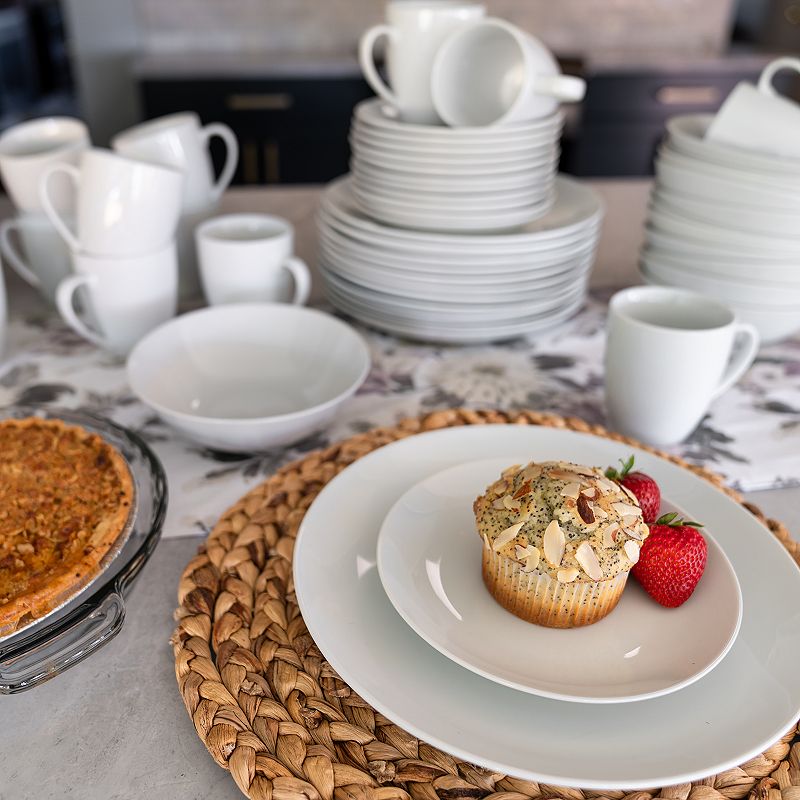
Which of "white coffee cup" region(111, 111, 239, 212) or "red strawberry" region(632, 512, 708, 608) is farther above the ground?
"white coffee cup" region(111, 111, 239, 212)

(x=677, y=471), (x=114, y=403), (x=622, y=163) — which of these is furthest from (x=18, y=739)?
(x=622, y=163)

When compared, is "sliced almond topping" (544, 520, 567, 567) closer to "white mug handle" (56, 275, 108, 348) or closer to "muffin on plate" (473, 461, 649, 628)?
"muffin on plate" (473, 461, 649, 628)

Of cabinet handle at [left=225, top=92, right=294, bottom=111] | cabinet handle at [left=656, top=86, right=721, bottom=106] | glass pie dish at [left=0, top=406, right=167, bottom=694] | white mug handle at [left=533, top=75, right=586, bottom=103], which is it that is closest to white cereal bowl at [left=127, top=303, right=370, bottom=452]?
glass pie dish at [left=0, top=406, right=167, bottom=694]

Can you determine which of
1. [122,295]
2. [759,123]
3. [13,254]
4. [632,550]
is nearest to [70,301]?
[122,295]

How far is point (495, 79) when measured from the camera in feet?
3.19

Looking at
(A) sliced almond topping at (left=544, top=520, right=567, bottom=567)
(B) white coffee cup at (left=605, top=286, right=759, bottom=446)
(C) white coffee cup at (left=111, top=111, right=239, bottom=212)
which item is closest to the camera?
(A) sliced almond topping at (left=544, top=520, right=567, bottom=567)

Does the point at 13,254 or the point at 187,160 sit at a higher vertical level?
the point at 187,160

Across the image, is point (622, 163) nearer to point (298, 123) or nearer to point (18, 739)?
point (298, 123)

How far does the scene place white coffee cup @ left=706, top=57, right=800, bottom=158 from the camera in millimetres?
900

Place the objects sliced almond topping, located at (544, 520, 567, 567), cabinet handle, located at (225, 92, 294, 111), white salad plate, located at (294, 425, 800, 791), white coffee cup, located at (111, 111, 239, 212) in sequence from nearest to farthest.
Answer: white salad plate, located at (294, 425, 800, 791) < sliced almond topping, located at (544, 520, 567, 567) < white coffee cup, located at (111, 111, 239, 212) < cabinet handle, located at (225, 92, 294, 111)

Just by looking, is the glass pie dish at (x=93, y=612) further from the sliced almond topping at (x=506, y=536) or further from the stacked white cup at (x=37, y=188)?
the stacked white cup at (x=37, y=188)

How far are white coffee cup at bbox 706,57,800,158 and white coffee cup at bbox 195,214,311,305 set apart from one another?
1.75 ft

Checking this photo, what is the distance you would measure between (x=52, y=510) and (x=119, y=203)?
0.37 m

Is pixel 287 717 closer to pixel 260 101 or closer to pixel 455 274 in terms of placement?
pixel 455 274
